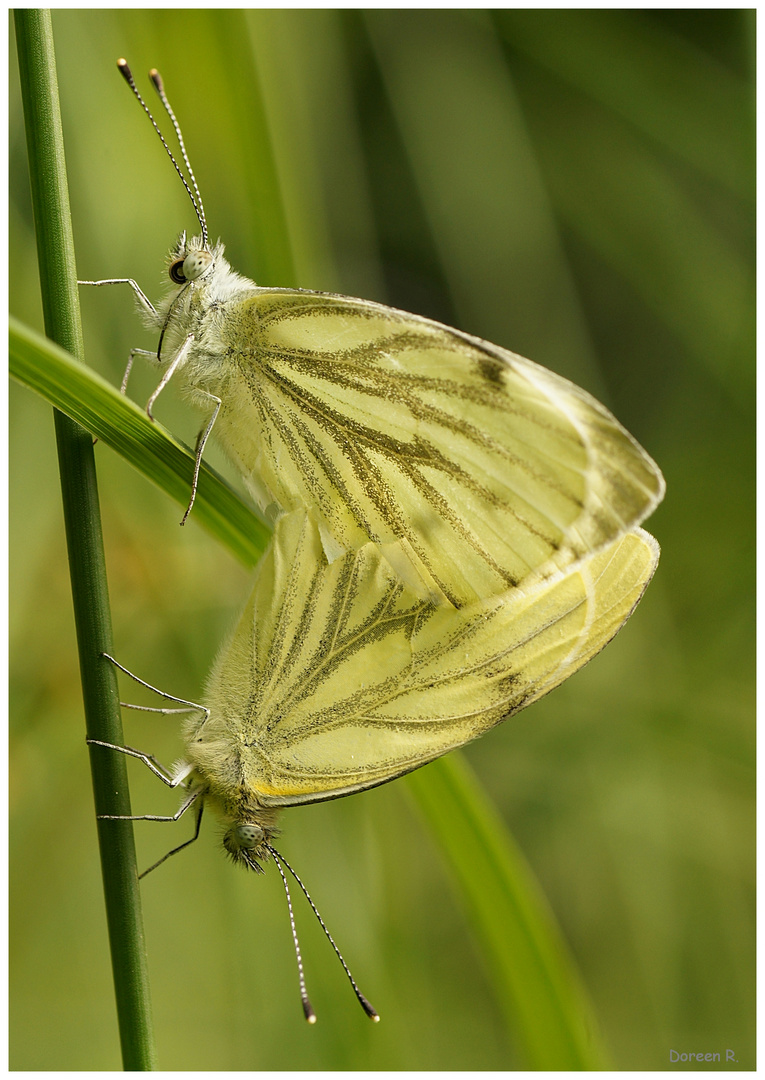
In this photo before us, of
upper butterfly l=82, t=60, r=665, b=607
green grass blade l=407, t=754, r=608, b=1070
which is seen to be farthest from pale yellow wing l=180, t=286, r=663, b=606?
green grass blade l=407, t=754, r=608, b=1070

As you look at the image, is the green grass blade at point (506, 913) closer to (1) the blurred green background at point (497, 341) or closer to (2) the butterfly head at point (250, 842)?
(2) the butterfly head at point (250, 842)

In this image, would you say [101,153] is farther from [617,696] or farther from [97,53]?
[617,696]

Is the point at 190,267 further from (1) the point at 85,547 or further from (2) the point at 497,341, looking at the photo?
(2) the point at 497,341

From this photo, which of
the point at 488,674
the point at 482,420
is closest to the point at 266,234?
the point at 482,420

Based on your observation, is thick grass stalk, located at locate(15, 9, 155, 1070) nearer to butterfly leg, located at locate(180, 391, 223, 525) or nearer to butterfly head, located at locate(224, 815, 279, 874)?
butterfly leg, located at locate(180, 391, 223, 525)

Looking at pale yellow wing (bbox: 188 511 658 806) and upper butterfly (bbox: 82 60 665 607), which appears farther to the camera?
pale yellow wing (bbox: 188 511 658 806)

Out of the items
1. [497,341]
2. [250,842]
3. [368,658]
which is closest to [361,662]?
[368,658]
